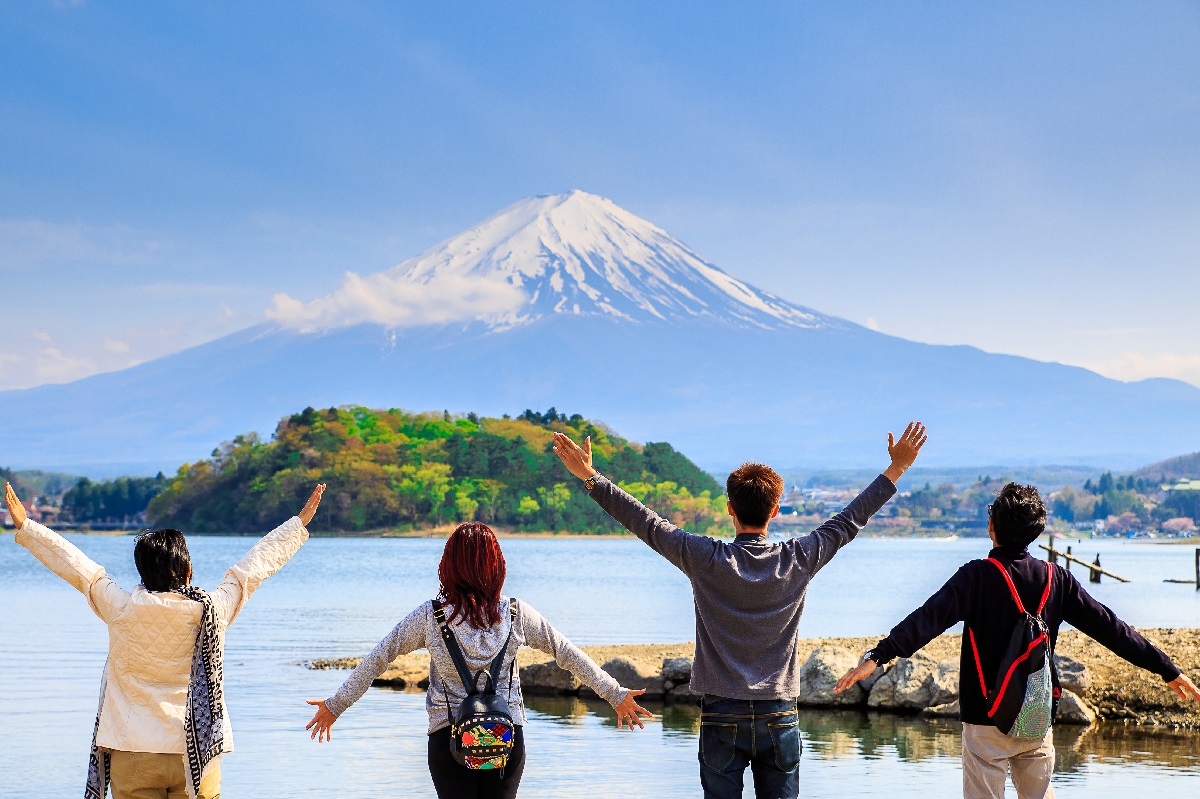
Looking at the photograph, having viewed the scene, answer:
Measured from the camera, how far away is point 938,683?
51.6 ft

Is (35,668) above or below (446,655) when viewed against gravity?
below

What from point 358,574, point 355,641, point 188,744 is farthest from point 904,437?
point 358,574

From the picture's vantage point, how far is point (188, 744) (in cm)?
556

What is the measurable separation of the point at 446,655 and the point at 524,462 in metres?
114

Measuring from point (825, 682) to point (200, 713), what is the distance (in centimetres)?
1126

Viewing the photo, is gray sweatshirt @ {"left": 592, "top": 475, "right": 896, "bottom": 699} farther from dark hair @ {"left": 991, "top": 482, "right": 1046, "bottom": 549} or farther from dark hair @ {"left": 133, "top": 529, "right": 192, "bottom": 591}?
dark hair @ {"left": 133, "top": 529, "right": 192, "bottom": 591}

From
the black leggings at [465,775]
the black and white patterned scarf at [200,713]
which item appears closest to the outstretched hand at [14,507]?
the black and white patterned scarf at [200,713]

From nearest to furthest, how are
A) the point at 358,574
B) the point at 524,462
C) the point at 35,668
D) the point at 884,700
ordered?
the point at 884,700 → the point at 35,668 → the point at 358,574 → the point at 524,462

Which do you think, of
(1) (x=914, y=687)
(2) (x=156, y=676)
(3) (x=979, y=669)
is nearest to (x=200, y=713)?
(2) (x=156, y=676)

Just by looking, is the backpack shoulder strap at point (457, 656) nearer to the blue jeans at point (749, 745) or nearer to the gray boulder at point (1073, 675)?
the blue jeans at point (749, 745)

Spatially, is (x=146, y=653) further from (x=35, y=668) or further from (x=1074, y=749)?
(x=35, y=668)

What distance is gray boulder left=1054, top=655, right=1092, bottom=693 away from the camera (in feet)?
48.9

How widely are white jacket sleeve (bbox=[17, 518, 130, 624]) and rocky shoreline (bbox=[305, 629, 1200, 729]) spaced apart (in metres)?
10.7

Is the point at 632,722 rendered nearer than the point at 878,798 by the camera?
Yes
